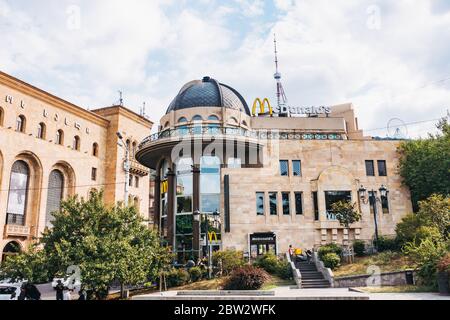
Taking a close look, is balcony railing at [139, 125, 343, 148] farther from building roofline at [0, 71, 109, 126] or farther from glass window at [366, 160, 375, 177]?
building roofline at [0, 71, 109, 126]

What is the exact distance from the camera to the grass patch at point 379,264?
25109 millimetres

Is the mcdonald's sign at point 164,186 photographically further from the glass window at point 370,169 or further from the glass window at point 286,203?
the glass window at point 370,169

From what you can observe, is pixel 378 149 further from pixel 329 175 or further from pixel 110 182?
pixel 110 182

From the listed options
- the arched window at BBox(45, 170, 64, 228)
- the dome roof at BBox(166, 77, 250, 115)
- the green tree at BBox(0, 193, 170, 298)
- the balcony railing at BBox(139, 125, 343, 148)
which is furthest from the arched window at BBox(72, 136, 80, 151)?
the green tree at BBox(0, 193, 170, 298)

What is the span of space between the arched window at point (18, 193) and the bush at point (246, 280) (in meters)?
31.8

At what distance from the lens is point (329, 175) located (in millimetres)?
36250

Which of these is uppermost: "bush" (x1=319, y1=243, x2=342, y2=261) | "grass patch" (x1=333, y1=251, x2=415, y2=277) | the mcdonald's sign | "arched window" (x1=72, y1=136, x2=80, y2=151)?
"arched window" (x1=72, y1=136, x2=80, y2=151)

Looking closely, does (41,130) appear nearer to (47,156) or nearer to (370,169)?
(47,156)

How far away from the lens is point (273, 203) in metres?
35.6

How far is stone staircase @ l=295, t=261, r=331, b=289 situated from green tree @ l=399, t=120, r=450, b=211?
14.1 m

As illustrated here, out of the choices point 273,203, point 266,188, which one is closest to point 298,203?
point 273,203

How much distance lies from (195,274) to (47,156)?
29.1m

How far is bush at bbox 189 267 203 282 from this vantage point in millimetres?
28095
